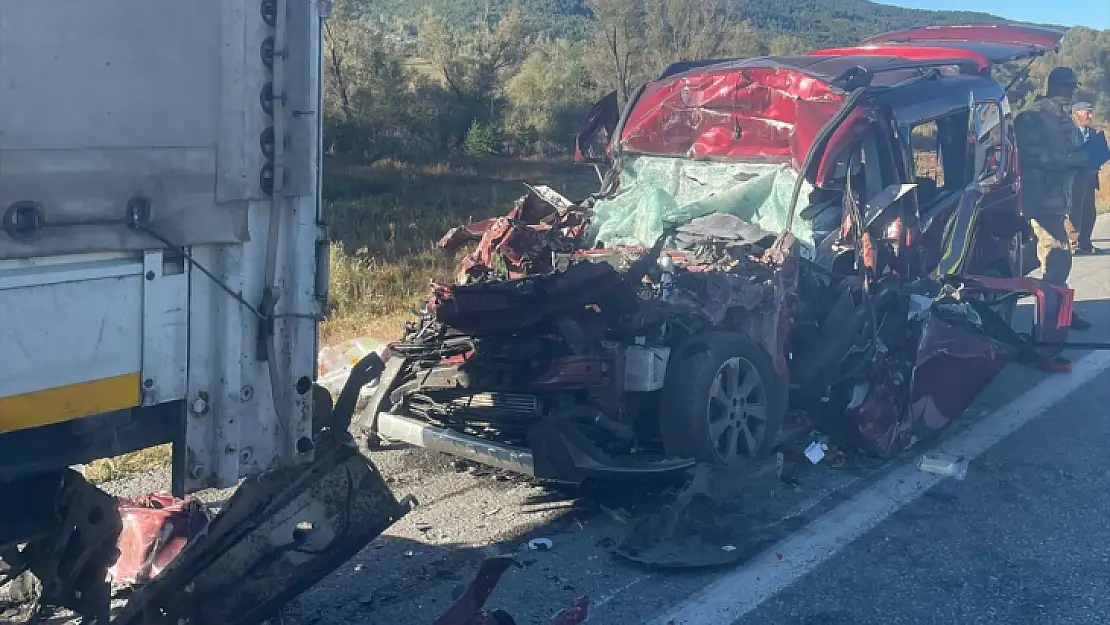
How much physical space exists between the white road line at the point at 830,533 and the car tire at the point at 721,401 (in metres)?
0.55

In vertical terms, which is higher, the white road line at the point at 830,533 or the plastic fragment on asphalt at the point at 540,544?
the white road line at the point at 830,533

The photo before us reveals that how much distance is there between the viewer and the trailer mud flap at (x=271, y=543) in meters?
3.63

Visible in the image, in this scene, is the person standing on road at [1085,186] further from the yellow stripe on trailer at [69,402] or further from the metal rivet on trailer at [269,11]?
the yellow stripe on trailer at [69,402]

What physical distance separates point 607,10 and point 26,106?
1342 inches

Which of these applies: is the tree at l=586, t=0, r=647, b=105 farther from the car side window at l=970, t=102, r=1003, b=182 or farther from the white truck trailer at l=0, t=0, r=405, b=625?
the white truck trailer at l=0, t=0, r=405, b=625

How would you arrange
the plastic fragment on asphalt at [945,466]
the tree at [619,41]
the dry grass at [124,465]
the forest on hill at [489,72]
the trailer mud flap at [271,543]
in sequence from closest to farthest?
the trailer mud flap at [271,543]
the dry grass at [124,465]
the plastic fragment on asphalt at [945,466]
the forest on hill at [489,72]
the tree at [619,41]

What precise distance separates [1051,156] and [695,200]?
21.6 ft

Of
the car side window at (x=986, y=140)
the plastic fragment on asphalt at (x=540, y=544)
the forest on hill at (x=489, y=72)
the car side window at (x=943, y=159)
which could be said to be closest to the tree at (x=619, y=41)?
the forest on hill at (x=489, y=72)

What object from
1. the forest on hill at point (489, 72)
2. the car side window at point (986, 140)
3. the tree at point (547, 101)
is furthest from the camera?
the tree at point (547, 101)

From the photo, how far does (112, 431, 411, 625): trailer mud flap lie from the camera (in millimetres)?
3627

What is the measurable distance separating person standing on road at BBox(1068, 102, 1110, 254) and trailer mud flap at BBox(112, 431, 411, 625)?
11131 mm

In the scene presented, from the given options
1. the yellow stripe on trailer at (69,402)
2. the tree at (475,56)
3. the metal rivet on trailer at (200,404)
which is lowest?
the metal rivet on trailer at (200,404)

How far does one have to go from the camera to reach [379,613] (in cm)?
432

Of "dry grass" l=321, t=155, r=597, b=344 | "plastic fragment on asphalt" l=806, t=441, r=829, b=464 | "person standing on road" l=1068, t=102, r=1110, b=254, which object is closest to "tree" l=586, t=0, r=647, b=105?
"dry grass" l=321, t=155, r=597, b=344
